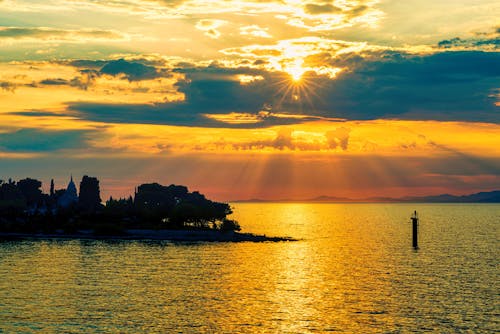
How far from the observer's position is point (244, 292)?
339 ft

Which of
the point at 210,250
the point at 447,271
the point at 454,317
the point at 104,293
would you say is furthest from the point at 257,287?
the point at 210,250

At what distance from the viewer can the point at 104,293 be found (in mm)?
98938

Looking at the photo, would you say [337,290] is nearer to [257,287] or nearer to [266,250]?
[257,287]

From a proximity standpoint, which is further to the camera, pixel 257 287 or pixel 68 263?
pixel 68 263

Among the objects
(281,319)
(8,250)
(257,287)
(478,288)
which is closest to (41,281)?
(257,287)

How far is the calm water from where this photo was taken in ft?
257

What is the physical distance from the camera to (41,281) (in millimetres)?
111000

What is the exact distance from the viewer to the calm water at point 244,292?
7831cm

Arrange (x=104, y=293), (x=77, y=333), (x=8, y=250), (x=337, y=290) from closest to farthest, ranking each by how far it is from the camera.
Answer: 1. (x=77, y=333)
2. (x=104, y=293)
3. (x=337, y=290)
4. (x=8, y=250)

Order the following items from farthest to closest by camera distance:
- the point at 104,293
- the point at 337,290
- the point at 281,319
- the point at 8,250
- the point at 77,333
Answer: the point at 8,250
the point at 337,290
the point at 104,293
the point at 281,319
the point at 77,333

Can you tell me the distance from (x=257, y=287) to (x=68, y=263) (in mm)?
53541

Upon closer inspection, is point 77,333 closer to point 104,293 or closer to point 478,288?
point 104,293

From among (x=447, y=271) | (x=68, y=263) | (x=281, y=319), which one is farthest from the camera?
(x=68, y=263)

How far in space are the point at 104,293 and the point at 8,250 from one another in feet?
274
